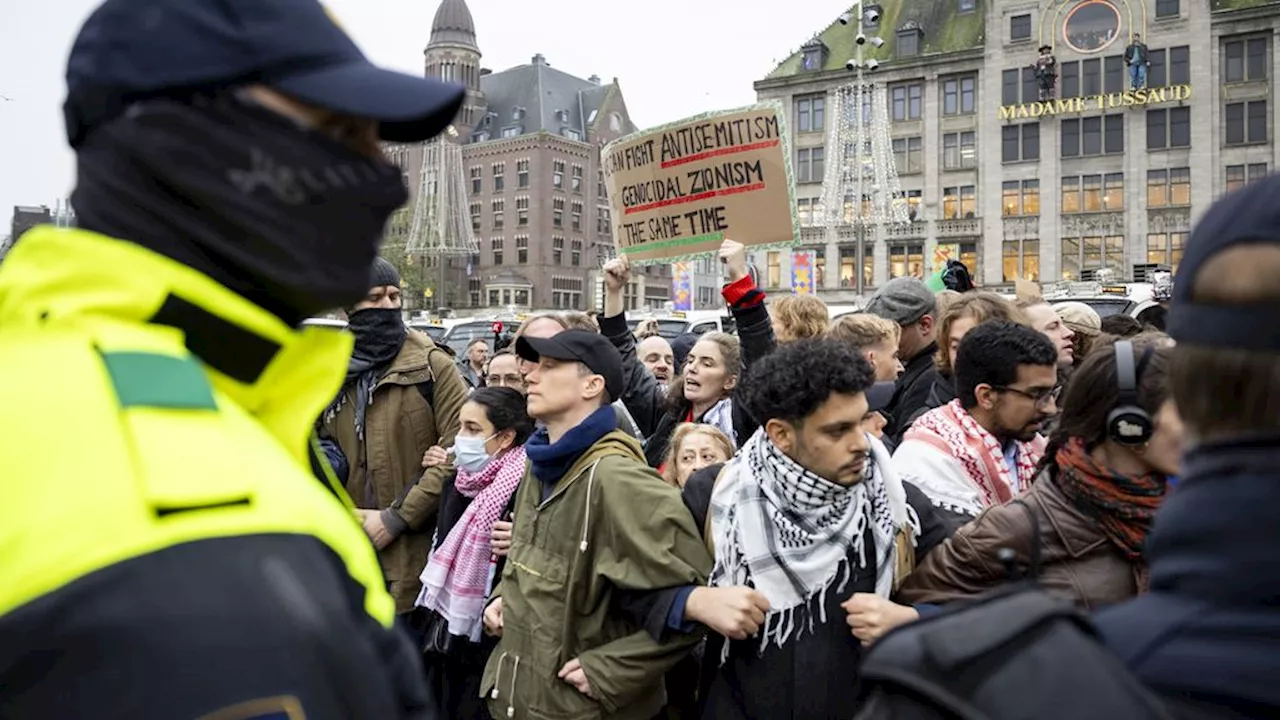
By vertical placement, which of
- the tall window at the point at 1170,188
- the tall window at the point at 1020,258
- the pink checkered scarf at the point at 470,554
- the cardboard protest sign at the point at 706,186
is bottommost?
the pink checkered scarf at the point at 470,554

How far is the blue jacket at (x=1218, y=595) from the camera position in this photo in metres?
1.12

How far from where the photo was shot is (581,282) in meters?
88.3

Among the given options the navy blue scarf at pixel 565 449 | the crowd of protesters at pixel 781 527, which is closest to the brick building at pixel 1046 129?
the crowd of protesters at pixel 781 527

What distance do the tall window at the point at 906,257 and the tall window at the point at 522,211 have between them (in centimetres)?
4213

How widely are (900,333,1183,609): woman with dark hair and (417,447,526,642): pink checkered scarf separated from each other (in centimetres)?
232

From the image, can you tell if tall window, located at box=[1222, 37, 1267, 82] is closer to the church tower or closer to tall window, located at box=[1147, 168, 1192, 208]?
tall window, located at box=[1147, 168, 1192, 208]

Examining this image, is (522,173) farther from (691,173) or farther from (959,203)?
(691,173)

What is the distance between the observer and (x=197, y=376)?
1.04m

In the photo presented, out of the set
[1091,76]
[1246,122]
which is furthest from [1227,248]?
[1091,76]

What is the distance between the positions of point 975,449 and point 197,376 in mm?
3275

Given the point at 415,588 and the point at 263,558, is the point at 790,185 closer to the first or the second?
the point at 415,588

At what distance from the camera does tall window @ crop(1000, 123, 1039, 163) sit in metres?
48.0

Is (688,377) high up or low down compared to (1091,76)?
down

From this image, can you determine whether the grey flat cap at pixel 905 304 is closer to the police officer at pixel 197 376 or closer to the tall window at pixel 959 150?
the police officer at pixel 197 376
